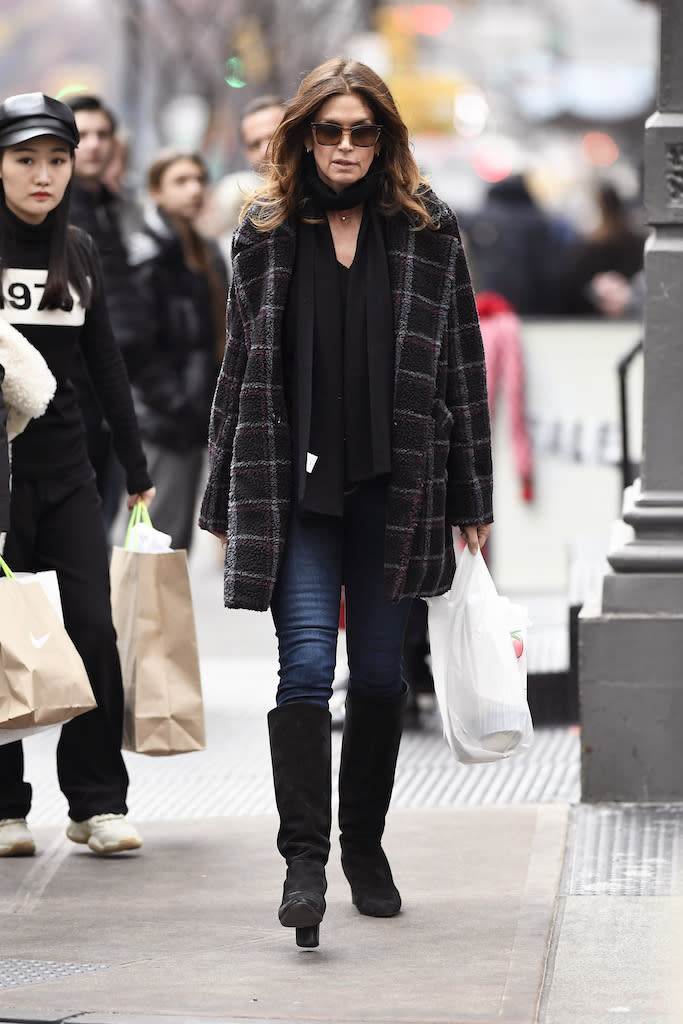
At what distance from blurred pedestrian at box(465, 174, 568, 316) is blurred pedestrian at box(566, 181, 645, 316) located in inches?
8.3

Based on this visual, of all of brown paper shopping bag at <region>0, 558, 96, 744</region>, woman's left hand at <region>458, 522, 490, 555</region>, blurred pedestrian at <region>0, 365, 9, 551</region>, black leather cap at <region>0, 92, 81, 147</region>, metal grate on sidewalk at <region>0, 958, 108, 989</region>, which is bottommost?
metal grate on sidewalk at <region>0, 958, 108, 989</region>

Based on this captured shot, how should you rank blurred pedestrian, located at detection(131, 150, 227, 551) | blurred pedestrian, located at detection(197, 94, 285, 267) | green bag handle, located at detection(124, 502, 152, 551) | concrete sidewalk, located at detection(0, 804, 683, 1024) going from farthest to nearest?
blurred pedestrian, located at detection(131, 150, 227, 551)
blurred pedestrian, located at detection(197, 94, 285, 267)
green bag handle, located at detection(124, 502, 152, 551)
concrete sidewalk, located at detection(0, 804, 683, 1024)

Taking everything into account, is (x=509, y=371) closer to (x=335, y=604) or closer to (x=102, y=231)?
(x=102, y=231)

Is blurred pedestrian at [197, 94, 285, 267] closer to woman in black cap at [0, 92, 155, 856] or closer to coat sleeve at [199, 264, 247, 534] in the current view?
woman in black cap at [0, 92, 155, 856]

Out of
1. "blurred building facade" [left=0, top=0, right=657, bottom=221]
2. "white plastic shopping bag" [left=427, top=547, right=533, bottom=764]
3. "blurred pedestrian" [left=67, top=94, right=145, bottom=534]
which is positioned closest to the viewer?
"white plastic shopping bag" [left=427, top=547, right=533, bottom=764]

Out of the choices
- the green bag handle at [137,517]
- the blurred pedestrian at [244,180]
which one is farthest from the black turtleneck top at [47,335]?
the blurred pedestrian at [244,180]

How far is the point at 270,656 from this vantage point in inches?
353

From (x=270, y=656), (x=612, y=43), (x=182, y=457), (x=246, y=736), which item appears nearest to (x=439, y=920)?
(x=246, y=736)

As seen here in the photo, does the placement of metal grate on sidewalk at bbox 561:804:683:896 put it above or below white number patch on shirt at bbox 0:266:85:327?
below

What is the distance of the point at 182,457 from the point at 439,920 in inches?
144

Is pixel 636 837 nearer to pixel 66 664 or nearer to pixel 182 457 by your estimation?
pixel 66 664

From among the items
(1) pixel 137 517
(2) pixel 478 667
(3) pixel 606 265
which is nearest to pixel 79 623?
(1) pixel 137 517

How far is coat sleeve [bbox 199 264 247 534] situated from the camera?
4.45 m

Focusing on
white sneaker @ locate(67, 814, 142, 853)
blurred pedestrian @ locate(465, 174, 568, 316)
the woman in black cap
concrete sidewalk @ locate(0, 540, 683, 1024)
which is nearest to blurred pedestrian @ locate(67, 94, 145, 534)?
concrete sidewalk @ locate(0, 540, 683, 1024)
